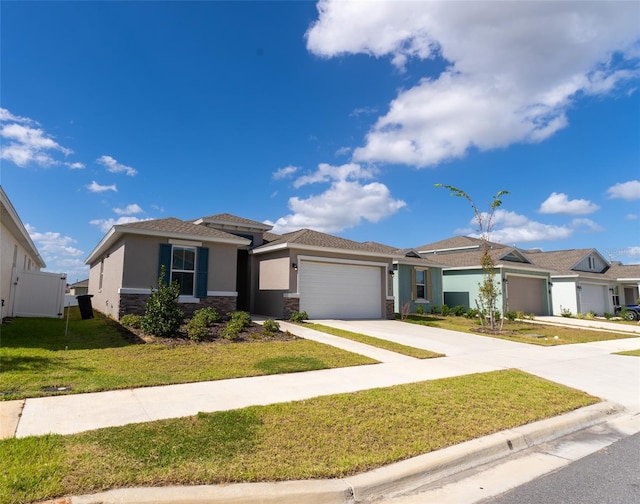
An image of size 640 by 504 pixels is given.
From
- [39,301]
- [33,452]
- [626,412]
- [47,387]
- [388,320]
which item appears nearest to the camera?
[33,452]

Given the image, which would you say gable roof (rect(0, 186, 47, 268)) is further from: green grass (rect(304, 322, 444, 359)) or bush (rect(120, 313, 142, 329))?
green grass (rect(304, 322, 444, 359))

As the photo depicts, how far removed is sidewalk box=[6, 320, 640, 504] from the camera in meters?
3.26

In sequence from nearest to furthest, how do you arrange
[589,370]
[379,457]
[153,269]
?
[379,457], [589,370], [153,269]

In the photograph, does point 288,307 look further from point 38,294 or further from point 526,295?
point 526,295

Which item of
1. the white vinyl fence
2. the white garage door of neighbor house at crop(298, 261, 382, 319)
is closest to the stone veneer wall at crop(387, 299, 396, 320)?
the white garage door of neighbor house at crop(298, 261, 382, 319)

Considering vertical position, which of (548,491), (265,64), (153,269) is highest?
(265,64)

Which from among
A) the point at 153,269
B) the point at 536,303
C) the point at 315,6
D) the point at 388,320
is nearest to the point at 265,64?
the point at 315,6

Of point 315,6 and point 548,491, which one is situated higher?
point 315,6

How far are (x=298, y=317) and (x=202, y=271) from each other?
4.07 metres

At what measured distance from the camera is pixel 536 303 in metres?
26.5

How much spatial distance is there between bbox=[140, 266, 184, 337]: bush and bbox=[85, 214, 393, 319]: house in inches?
93.1

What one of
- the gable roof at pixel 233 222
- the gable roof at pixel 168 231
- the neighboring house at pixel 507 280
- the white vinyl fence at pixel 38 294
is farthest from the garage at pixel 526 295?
the white vinyl fence at pixel 38 294

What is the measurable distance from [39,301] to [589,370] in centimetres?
1816

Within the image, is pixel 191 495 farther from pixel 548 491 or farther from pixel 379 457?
pixel 548 491
